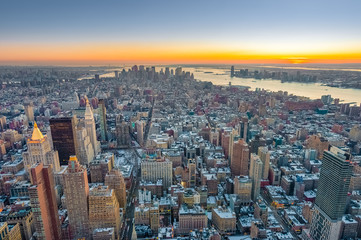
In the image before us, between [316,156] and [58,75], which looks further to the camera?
[58,75]

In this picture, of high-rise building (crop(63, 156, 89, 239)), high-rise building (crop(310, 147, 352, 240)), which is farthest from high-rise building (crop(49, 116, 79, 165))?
high-rise building (crop(310, 147, 352, 240))

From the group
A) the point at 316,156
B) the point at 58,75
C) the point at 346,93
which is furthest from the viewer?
the point at 58,75

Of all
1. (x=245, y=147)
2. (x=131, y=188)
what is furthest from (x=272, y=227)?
(x=131, y=188)

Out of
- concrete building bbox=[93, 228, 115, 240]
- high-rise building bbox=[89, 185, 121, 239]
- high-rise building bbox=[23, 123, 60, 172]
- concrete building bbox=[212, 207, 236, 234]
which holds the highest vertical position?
high-rise building bbox=[23, 123, 60, 172]

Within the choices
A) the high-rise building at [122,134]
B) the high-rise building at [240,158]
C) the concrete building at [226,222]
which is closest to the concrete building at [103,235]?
the concrete building at [226,222]

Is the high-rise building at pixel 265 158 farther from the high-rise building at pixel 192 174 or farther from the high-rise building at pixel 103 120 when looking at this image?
the high-rise building at pixel 103 120

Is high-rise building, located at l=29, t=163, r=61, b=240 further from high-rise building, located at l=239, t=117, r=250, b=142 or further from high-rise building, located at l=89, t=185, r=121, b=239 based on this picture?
high-rise building, located at l=239, t=117, r=250, b=142

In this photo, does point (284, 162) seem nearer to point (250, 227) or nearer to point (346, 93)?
point (250, 227)
